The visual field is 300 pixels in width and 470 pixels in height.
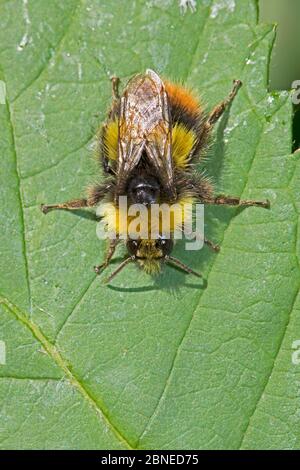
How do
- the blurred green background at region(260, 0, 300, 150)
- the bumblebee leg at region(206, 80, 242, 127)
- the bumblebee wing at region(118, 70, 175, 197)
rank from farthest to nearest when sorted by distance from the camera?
the blurred green background at region(260, 0, 300, 150) < the bumblebee leg at region(206, 80, 242, 127) < the bumblebee wing at region(118, 70, 175, 197)

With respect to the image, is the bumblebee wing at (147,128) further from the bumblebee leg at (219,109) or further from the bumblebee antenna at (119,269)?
the bumblebee antenna at (119,269)

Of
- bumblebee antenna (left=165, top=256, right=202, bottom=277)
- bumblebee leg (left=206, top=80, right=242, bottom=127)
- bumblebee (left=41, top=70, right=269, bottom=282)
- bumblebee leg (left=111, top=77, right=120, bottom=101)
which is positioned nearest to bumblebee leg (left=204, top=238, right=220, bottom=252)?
bumblebee (left=41, top=70, right=269, bottom=282)

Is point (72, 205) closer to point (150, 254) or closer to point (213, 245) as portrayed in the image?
point (150, 254)

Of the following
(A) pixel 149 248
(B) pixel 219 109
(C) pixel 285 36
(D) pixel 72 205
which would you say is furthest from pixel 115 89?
(C) pixel 285 36

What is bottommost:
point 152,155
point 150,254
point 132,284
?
point 132,284

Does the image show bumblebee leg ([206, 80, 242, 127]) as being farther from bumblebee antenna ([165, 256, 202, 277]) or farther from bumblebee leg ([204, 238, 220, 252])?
bumblebee antenna ([165, 256, 202, 277])
